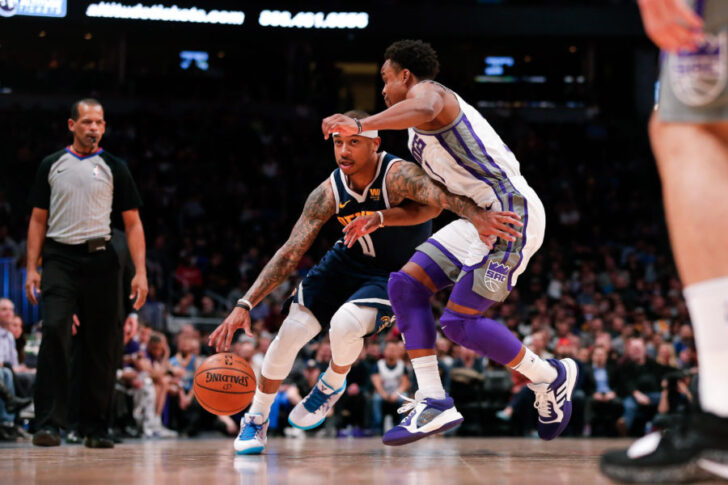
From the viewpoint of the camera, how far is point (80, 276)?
212 inches

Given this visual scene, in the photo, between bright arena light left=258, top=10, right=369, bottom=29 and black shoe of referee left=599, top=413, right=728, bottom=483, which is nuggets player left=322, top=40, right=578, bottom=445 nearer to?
black shoe of referee left=599, top=413, right=728, bottom=483

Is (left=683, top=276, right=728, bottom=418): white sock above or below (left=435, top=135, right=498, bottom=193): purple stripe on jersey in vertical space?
below

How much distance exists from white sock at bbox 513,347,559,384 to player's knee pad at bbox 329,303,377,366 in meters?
0.81

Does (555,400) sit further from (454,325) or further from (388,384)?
(388,384)

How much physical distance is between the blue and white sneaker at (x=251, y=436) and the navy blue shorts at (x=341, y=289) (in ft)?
2.11

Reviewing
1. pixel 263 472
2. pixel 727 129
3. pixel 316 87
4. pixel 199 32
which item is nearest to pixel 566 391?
pixel 263 472

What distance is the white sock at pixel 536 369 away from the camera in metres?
4.41

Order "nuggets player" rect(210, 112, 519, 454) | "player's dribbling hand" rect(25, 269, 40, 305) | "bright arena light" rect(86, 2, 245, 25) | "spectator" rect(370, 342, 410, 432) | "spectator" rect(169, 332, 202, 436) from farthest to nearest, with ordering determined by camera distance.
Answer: "bright arena light" rect(86, 2, 245, 25), "spectator" rect(370, 342, 410, 432), "spectator" rect(169, 332, 202, 436), "player's dribbling hand" rect(25, 269, 40, 305), "nuggets player" rect(210, 112, 519, 454)

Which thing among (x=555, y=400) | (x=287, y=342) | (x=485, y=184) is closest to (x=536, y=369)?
(x=555, y=400)

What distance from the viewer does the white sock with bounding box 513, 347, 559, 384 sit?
14.5 feet

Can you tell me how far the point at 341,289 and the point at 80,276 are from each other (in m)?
1.62

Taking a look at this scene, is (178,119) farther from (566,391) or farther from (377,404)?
(566,391)

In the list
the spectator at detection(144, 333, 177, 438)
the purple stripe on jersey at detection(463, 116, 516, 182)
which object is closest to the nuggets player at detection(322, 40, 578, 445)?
the purple stripe on jersey at detection(463, 116, 516, 182)

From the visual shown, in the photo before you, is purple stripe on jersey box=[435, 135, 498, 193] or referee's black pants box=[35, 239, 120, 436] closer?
purple stripe on jersey box=[435, 135, 498, 193]
